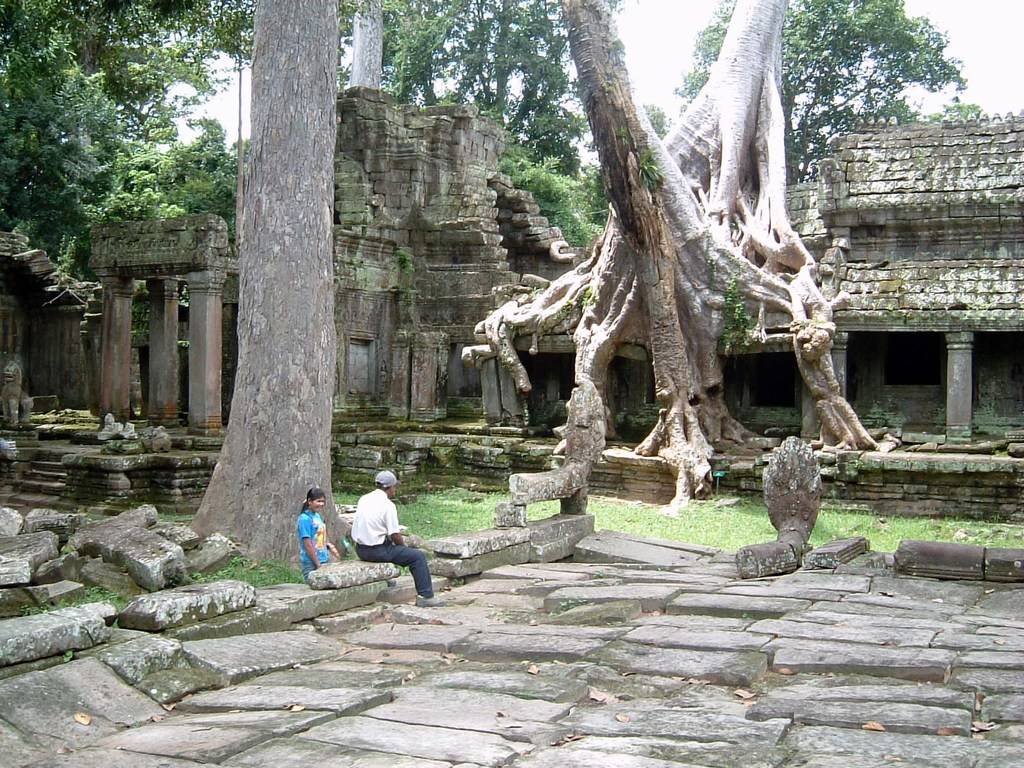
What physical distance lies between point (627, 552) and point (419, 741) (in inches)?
217

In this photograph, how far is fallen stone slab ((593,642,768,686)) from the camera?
17.1 ft

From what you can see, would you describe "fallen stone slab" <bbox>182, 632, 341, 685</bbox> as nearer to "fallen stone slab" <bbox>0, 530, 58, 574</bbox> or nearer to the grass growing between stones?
"fallen stone slab" <bbox>0, 530, 58, 574</bbox>

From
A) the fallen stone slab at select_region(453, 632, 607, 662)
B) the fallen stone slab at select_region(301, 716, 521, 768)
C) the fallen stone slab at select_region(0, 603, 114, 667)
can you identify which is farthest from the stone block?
the fallen stone slab at select_region(301, 716, 521, 768)

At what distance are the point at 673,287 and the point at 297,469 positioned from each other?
7.55 meters

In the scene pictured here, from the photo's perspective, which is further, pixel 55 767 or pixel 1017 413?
pixel 1017 413

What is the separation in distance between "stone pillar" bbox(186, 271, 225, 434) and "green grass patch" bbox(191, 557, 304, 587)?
799 cm

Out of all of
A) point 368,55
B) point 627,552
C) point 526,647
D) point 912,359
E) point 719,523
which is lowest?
point 719,523

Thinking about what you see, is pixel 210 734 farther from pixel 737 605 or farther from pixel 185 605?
pixel 737 605

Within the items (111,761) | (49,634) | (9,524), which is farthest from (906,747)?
(9,524)

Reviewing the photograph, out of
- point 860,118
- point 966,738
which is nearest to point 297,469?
point 966,738

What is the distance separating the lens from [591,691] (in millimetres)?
5078

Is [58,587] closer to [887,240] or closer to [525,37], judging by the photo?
[887,240]

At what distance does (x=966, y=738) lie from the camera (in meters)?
4.15

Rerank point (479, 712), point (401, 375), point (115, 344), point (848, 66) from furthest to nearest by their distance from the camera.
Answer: point (848, 66) → point (401, 375) → point (115, 344) → point (479, 712)
